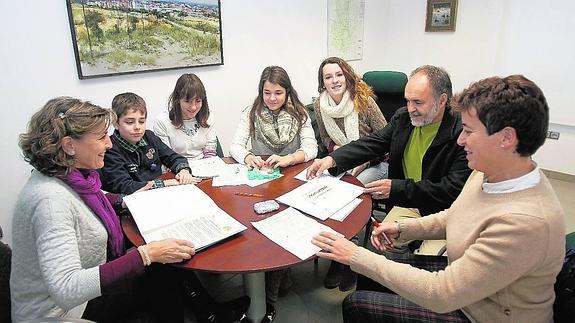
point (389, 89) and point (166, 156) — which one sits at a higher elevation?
point (389, 89)

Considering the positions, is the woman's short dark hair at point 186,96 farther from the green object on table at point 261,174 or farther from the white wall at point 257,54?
the green object on table at point 261,174

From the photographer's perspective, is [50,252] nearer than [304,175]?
Yes

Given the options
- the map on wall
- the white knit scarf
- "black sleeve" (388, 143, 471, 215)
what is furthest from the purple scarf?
the map on wall

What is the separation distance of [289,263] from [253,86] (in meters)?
2.27

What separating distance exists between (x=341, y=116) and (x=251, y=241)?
147 cm

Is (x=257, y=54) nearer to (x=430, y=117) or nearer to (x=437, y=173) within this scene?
(x=430, y=117)

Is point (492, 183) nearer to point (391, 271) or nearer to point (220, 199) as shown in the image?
point (391, 271)

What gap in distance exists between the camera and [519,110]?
0.94 meters

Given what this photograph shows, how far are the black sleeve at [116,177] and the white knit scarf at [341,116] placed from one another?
51.9 inches

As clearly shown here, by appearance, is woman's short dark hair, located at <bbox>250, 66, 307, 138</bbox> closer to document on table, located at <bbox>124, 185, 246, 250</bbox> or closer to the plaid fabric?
document on table, located at <bbox>124, 185, 246, 250</bbox>

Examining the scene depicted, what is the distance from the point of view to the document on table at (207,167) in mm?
1891

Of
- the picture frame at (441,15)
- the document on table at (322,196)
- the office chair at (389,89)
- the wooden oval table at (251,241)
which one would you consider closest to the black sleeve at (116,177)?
the wooden oval table at (251,241)

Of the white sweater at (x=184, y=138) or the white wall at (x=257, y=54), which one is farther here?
the white sweater at (x=184, y=138)

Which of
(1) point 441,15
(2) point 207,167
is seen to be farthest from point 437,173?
(1) point 441,15
